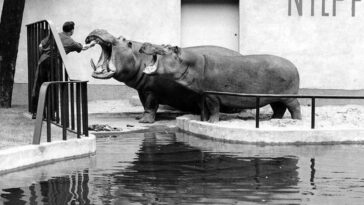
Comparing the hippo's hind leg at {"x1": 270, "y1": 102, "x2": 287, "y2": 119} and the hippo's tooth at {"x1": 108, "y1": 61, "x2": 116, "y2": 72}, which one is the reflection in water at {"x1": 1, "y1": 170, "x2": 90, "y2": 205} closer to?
the hippo's tooth at {"x1": 108, "y1": 61, "x2": 116, "y2": 72}

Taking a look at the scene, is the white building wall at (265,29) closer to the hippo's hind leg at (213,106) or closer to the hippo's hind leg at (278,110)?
the hippo's hind leg at (278,110)

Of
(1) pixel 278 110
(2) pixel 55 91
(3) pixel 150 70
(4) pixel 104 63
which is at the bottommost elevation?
(1) pixel 278 110

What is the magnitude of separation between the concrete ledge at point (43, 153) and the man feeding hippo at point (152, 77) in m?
3.99

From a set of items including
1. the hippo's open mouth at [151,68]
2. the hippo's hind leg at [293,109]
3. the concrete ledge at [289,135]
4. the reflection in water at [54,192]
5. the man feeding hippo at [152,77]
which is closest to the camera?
the reflection in water at [54,192]

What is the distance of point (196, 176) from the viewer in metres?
11.4

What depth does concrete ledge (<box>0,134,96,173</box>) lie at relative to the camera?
1130cm

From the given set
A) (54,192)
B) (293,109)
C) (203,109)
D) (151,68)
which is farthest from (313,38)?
(54,192)

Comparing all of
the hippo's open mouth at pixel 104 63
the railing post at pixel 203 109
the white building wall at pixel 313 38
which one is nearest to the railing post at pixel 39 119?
the hippo's open mouth at pixel 104 63

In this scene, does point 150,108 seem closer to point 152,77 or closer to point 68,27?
point 152,77

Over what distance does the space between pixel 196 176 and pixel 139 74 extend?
255 inches

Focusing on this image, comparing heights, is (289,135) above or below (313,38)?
below

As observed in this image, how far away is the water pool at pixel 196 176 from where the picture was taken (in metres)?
9.79

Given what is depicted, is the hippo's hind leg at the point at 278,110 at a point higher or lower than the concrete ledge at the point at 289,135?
higher

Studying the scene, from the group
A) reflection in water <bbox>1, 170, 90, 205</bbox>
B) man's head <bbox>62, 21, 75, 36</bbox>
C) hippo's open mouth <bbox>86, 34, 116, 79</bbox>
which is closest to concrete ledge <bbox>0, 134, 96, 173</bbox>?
reflection in water <bbox>1, 170, 90, 205</bbox>
